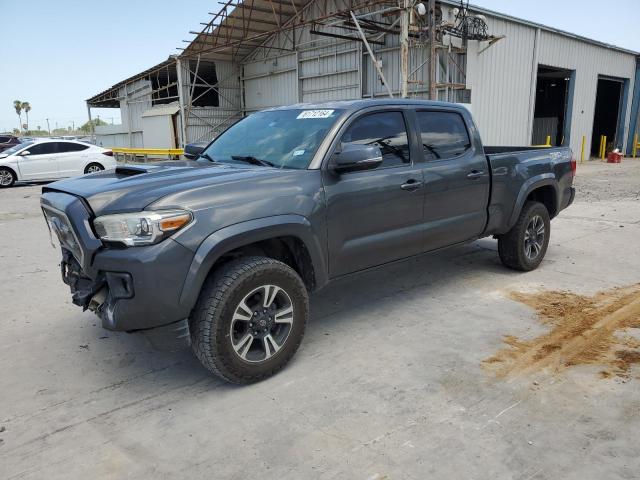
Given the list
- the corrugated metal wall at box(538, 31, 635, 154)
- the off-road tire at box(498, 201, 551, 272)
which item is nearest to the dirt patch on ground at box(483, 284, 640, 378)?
the off-road tire at box(498, 201, 551, 272)

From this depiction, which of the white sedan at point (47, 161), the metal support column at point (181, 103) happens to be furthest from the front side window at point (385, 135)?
the metal support column at point (181, 103)

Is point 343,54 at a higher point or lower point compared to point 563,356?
higher

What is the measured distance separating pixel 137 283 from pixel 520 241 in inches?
165

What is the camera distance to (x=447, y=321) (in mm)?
4332

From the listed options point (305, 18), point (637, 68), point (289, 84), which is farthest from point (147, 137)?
point (637, 68)

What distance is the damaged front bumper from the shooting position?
2828 millimetres

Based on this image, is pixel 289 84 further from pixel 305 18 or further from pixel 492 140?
pixel 492 140

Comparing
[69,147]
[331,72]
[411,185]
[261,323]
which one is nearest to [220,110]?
[331,72]

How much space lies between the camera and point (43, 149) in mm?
16547

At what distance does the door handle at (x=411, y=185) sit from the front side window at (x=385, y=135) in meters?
0.17

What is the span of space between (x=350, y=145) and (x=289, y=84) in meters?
21.4

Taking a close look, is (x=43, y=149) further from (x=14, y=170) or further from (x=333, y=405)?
(x=333, y=405)

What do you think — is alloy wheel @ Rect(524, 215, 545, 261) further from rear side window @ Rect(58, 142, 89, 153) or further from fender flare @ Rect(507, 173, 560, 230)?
rear side window @ Rect(58, 142, 89, 153)

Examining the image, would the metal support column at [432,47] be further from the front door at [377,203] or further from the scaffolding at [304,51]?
the front door at [377,203]
